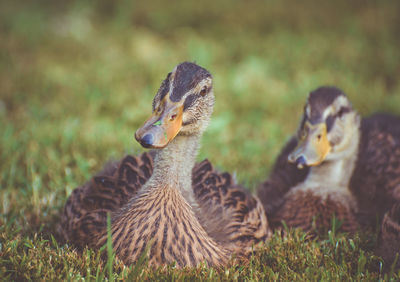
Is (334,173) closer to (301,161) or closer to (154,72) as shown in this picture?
(301,161)

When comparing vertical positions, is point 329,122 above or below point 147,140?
above

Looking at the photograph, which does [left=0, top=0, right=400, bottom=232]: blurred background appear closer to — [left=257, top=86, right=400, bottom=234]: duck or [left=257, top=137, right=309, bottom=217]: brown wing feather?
[left=257, top=137, right=309, bottom=217]: brown wing feather

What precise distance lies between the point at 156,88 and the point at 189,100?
3745 millimetres

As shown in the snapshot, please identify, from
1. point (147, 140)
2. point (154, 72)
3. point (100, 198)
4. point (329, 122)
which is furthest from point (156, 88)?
point (147, 140)

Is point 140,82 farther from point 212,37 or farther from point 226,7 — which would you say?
point 226,7

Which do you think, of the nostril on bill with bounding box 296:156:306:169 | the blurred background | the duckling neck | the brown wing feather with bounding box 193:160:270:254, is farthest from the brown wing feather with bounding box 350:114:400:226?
the duckling neck

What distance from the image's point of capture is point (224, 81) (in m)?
7.11

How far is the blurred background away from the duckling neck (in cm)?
112

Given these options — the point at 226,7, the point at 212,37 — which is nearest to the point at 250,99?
the point at 212,37

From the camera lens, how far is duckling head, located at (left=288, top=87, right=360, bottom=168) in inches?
162

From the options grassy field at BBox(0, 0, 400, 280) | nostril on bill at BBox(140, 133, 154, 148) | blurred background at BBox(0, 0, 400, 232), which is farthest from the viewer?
blurred background at BBox(0, 0, 400, 232)

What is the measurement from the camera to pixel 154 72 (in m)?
7.07

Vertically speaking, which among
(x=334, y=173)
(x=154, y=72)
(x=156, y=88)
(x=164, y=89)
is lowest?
(x=334, y=173)

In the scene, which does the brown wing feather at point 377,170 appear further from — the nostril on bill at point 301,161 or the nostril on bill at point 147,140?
the nostril on bill at point 147,140
